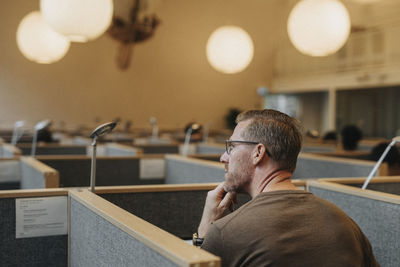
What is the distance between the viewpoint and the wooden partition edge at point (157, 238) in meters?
0.86

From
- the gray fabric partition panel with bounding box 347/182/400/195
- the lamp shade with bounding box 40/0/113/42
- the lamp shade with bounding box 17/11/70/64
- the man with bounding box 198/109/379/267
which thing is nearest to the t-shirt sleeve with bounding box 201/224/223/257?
the man with bounding box 198/109/379/267

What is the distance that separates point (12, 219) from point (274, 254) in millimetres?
1042

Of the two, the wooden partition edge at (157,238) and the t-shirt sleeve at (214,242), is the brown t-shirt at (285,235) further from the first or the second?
the wooden partition edge at (157,238)

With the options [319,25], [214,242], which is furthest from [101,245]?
[319,25]

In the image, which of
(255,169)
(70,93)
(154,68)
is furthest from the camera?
(154,68)

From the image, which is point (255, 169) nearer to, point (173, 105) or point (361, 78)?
point (361, 78)

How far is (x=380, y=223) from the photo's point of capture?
1773mm

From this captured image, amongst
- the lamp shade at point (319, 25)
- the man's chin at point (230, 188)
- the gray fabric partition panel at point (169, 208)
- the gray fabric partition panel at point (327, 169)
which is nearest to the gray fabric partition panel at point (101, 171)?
the gray fabric partition panel at point (327, 169)

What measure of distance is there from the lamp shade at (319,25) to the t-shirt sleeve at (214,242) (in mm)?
4311

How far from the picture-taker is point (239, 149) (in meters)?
1.35

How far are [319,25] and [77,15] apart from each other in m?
2.43

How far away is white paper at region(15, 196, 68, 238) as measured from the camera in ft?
5.67

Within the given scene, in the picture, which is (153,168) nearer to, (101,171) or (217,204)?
(101,171)

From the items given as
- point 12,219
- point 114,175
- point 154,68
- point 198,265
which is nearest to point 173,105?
point 154,68
